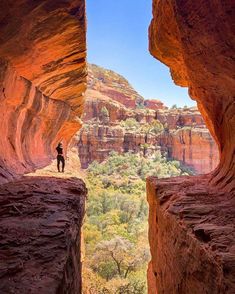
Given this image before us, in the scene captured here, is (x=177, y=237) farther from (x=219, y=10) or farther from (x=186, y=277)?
(x=219, y=10)

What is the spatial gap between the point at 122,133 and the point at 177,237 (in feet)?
157

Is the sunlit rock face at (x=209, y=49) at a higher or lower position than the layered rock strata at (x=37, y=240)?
higher

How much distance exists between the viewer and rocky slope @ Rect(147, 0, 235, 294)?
159 inches

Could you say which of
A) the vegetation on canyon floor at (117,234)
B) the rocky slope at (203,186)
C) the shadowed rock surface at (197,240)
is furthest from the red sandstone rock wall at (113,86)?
the shadowed rock surface at (197,240)

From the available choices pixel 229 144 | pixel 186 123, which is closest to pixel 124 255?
pixel 229 144

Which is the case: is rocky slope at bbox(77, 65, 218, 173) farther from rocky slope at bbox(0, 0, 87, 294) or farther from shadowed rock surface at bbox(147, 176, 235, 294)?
shadowed rock surface at bbox(147, 176, 235, 294)

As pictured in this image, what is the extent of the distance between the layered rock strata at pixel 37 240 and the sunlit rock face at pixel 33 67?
208 centimetres

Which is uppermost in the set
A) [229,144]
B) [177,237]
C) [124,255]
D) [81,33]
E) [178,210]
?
[81,33]

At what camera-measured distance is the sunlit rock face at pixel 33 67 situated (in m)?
7.12

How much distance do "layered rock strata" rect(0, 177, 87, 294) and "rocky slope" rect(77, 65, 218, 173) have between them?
45261 millimetres

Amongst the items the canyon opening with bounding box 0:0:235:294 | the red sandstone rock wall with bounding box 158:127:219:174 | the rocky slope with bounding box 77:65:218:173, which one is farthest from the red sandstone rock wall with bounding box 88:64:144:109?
the canyon opening with bounding box 0:0:235:294

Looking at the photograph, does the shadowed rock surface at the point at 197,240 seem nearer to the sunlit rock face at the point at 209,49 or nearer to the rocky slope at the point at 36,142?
the sunlit rock face at the point at 209,49

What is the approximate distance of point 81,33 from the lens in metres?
8.72

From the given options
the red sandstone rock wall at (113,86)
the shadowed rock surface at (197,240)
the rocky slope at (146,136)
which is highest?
the red sandstone rock wall at (113,86)
